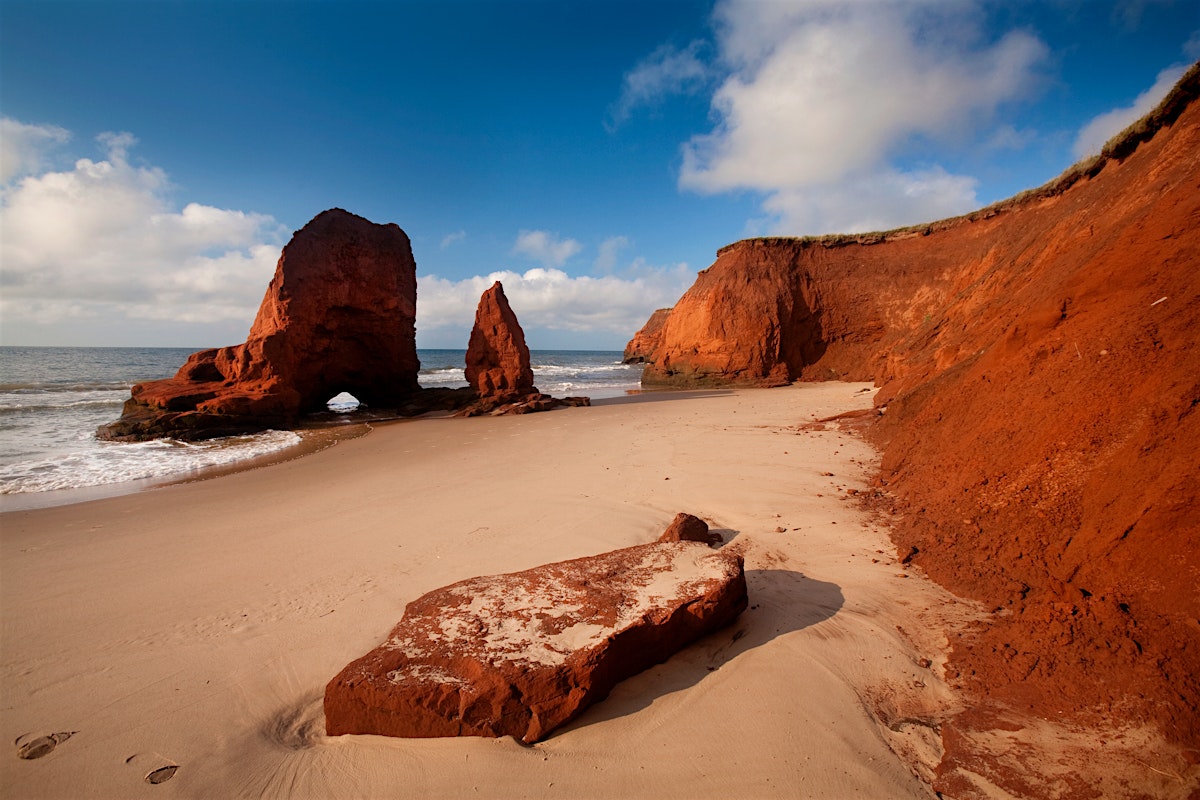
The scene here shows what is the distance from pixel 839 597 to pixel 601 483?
3483mm

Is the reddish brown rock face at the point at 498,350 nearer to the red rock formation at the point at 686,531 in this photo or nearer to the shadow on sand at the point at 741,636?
the red rock formation at the point at 686,531

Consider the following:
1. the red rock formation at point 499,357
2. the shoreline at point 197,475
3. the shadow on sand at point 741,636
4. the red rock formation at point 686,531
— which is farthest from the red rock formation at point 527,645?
the red rock formation at point 499,357

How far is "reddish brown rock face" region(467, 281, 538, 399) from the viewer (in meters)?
18.0

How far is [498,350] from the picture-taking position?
18328 millimetres

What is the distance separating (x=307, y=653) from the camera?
295 cm

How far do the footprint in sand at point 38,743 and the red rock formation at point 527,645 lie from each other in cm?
120

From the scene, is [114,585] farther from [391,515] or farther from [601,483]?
[601,483]

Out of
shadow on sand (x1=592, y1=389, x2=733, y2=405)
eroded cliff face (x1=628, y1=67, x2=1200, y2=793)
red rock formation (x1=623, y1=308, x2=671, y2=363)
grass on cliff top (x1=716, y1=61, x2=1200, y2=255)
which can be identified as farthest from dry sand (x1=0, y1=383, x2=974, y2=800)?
red rock formation (x1=623, y1=308, x2=671, y2=363)

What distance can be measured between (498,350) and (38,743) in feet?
53.9

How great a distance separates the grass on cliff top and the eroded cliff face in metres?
0.08

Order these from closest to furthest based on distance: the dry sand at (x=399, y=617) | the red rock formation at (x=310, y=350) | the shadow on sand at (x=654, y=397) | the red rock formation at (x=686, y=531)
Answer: the dry sand at (x=399, y=617)
the red rock formation at (x=686, y=531)
the red rock formation at (x=310, y=350)
the shadow on sand at (x=654, y=397)

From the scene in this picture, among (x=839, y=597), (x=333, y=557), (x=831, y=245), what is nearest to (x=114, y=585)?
(x=333, y=557)

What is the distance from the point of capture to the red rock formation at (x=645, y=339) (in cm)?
6003

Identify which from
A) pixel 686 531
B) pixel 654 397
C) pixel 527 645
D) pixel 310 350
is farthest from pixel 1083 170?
pixel 310 350
